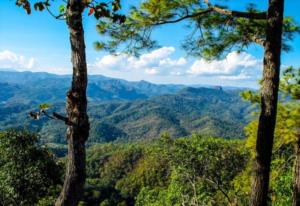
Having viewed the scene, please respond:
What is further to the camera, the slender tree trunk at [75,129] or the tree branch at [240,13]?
the tree branch at [240,13]

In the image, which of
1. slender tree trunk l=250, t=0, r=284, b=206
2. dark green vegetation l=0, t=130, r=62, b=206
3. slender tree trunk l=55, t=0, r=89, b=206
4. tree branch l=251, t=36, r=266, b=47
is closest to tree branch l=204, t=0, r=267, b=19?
slender tree trunk l=250, t=0, r=284, b=206

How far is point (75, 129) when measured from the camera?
4570 mm

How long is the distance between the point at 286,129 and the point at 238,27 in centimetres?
395

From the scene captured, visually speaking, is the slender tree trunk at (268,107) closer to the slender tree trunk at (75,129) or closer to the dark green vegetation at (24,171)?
the slender tree trunk at (75,129)

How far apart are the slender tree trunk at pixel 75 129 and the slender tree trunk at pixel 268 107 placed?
318cm

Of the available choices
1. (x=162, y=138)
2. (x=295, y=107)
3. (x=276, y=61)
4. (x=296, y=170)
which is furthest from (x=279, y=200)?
(x=276, y=61)

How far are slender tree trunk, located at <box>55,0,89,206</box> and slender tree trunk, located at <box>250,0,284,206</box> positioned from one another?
10.4ft

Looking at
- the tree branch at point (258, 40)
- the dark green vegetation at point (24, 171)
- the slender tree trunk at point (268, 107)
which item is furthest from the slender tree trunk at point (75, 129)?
the dark green vegetation at point (24, 171)

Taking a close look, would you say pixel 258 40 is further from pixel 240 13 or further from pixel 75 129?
pixel 75 129

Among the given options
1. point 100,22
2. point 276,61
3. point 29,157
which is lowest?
point 29,157

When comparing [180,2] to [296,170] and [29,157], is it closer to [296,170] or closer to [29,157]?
[296,170]

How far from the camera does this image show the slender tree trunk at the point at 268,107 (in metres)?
6.45

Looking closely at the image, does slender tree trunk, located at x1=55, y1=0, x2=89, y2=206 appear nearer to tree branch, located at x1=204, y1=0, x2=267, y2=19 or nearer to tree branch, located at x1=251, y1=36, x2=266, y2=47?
tree branch, located at x1=204, y1=0, x2=267, y2=19

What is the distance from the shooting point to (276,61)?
658 centimetres
